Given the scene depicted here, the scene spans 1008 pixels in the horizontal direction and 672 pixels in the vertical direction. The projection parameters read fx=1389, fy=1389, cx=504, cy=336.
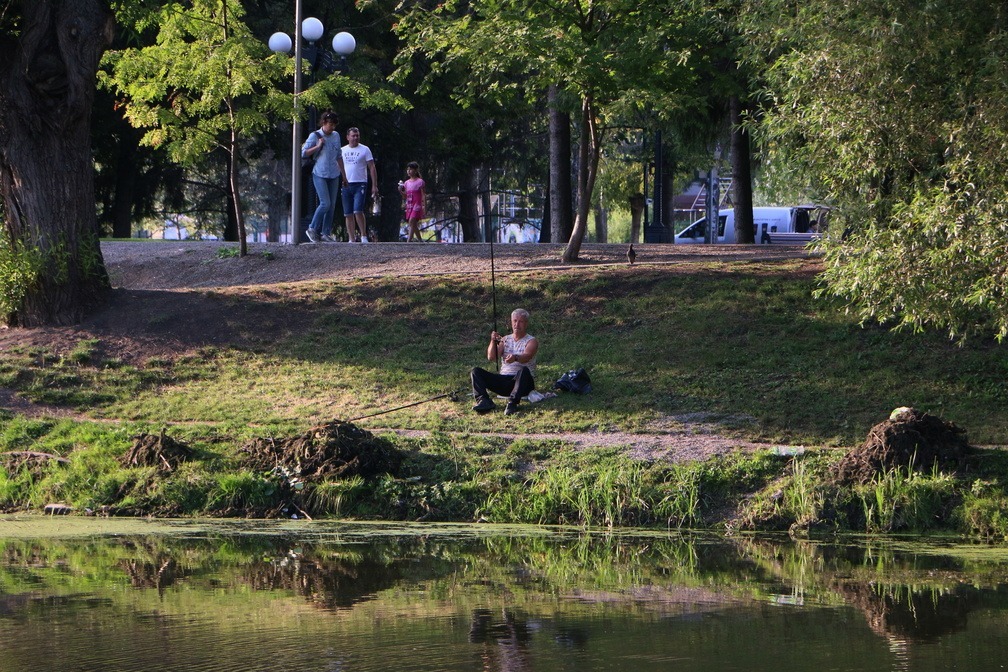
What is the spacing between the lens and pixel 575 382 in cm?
1596

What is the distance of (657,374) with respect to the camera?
54.7ft

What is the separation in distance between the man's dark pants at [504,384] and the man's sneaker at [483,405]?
0.09 feet

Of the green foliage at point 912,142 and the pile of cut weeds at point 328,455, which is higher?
the green foliage at point 912,142

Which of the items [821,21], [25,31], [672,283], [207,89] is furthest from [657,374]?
[25,31]

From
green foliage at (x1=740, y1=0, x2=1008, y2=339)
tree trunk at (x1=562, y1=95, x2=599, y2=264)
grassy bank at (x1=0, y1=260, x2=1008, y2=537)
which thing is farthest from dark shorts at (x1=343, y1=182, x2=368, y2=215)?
green foliage at (x1=740, y1=0, x2=1008, y2=339)

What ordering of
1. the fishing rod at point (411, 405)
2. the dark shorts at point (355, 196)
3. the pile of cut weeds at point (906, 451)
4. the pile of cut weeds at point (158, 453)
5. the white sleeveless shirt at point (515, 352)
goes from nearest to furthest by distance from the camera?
1. the pile of cut weeds at point (906, 451)
2. the pile of cut weeds at point (158, 453)
3. the fishing rod at point (411, 405)
4. the white sleeveless shirt at point (515, 352)
5. the dark shorts at point (355, 196)

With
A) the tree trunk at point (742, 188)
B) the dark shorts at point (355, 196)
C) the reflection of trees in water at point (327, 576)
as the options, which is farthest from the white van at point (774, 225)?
the reflection of trees in water at point (327, 576)

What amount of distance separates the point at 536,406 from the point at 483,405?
0.60 m

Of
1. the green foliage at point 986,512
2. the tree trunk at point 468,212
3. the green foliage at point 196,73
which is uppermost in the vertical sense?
the green foliage at point 196,73

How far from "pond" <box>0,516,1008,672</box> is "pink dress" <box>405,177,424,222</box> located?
40.8 feet

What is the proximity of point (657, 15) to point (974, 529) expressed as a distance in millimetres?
10044

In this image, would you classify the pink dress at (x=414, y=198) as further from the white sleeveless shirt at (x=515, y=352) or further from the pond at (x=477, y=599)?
the pond at (x=477, y=599)

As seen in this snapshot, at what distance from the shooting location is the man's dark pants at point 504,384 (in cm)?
1559

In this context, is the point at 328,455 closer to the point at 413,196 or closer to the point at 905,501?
the point at 905,501
